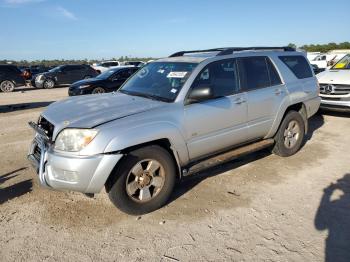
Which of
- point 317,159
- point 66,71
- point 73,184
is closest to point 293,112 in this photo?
point 317,159

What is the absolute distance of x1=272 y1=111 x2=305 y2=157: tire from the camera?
5.54m

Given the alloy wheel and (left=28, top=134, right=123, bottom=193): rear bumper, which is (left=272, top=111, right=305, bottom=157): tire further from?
(left=28, top=134, right=123, bottom=193): rear bumper

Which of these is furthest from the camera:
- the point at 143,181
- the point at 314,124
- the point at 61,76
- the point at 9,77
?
the point at 61,76

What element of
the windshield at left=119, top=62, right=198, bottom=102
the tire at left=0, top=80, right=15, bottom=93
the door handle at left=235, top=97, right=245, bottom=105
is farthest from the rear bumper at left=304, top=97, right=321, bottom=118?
the tire at left=0, top=80, right=15, bottom=93

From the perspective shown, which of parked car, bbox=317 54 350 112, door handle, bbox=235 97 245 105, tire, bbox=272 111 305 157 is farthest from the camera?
parked car, bbox=317 54 350 112

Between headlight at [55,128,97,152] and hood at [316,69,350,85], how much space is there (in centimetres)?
698

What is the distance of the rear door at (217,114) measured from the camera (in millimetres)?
4168

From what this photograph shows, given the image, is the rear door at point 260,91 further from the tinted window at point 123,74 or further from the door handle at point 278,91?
the tinted window at point 123,74

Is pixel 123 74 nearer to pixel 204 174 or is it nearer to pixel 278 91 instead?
pixel 278 91

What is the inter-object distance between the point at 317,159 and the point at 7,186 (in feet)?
15.9

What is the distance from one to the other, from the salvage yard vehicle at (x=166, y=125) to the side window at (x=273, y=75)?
0.06 ft

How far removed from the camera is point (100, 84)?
524 inches

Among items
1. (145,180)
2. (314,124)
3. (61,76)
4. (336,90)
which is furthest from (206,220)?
(61,76)

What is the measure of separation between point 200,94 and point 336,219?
207 cm
